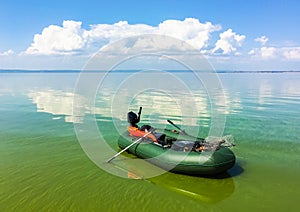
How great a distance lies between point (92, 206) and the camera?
866 cm

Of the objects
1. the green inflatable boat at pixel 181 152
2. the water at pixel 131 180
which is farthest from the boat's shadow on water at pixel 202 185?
the green inflatable boat at pixel 181 152

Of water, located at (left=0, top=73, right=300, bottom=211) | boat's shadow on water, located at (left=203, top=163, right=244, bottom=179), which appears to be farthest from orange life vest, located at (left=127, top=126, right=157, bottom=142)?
boat's shadow on water, located at (left=203, top=163, right=244, bottom=179)

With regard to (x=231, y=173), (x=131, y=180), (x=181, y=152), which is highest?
(x=181, y=152)

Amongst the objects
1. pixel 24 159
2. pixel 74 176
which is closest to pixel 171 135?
pixel 74 176

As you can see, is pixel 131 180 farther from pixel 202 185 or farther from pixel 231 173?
pixel 231 173

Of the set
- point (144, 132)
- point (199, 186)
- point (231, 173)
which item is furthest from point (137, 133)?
point (231, 173)

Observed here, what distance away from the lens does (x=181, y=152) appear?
10562 mm

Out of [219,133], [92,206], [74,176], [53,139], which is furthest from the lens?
[219,133]

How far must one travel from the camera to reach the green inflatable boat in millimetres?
10070

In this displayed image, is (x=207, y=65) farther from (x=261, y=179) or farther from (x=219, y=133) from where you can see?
(x=219, y=133)

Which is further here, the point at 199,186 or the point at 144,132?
the point at 144,132

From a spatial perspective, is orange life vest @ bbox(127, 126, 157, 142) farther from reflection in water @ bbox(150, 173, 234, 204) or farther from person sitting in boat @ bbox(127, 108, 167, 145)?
reflection in water @ bbox(150, 173, 234, 204)

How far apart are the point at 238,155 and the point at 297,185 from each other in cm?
288

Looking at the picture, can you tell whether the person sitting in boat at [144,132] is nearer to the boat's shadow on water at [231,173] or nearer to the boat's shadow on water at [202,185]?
the boat's shadow on water at [202,185]
